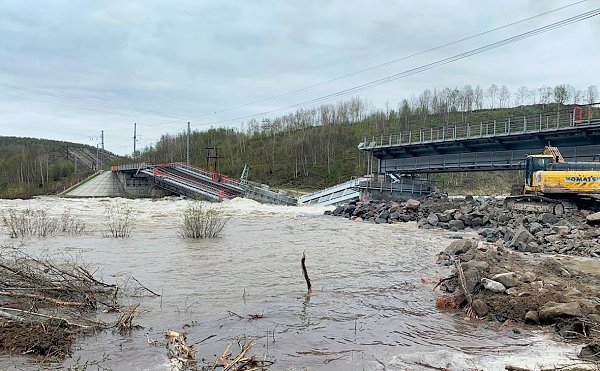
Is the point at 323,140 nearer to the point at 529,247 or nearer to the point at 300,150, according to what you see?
the point at 300,150

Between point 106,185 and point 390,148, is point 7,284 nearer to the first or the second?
point 390,148

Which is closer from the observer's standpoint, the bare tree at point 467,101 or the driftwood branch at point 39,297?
the driftwood branch at point 39,297

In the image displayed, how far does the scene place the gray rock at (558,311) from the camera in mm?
8375

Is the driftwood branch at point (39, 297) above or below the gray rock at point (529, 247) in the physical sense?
above

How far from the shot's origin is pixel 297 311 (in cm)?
977

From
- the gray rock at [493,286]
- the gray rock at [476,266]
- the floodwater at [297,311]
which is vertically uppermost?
the gray rock at [476,266]

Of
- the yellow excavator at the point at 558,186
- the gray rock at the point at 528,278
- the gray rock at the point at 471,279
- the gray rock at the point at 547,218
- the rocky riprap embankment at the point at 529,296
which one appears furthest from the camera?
the yellow excavator at the point at 558,186

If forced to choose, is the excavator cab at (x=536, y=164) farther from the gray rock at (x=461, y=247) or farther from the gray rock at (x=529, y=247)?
the gray rock at (x=461, y=247)

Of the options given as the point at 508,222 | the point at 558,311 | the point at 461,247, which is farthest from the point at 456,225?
the point at 558,311

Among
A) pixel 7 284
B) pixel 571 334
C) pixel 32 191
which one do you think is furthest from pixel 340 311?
pixel 32 191

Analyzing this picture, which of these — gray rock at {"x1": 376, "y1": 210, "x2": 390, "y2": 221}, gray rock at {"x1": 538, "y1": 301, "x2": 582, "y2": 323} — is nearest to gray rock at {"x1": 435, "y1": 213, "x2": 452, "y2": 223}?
gray rock at {"x1": 376, "y1": 210, "x2": 390, "y2": 221}

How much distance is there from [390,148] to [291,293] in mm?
40863

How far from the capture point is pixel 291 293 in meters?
11.4

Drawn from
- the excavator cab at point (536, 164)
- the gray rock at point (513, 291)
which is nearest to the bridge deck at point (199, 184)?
the excavator cab at point (536, 164)
